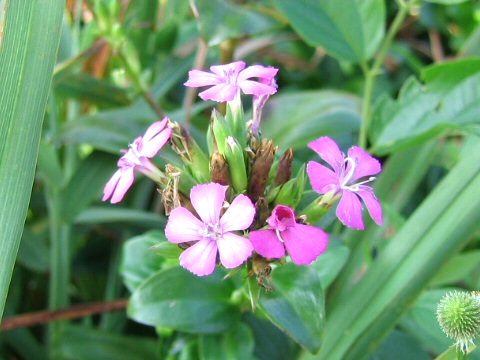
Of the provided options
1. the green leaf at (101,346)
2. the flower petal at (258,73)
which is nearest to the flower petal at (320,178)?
the flower petal at (258,73)

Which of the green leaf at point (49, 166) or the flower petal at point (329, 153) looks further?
the green leaf at point (49, 166)

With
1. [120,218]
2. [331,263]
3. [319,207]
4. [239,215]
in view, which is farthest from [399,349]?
[120,218]

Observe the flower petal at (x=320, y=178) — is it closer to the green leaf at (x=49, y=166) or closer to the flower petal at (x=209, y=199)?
the flower petal at (x=209, y=199)

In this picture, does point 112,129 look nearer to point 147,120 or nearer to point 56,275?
point 147,120

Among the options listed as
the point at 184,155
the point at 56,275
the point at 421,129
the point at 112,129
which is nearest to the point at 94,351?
the point at 56,275

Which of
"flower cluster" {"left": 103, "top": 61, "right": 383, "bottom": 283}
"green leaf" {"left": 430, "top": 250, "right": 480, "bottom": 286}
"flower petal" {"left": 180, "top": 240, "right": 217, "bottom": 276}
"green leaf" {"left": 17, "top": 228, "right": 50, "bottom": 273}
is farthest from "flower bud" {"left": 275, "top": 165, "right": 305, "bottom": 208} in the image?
A: "green leaf" {"left": 17, "top": 228, "right": 50, "bottom": 273}

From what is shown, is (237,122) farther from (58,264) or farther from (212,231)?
(58,264)

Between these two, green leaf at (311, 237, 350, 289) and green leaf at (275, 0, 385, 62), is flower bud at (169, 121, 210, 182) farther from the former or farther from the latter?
green leaf at (275, 0, 385, 62)
